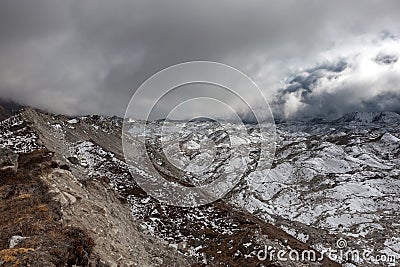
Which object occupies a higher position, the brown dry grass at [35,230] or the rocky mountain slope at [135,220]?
the rocky mountain slope at [135,220]

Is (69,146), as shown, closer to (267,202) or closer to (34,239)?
(34,239)

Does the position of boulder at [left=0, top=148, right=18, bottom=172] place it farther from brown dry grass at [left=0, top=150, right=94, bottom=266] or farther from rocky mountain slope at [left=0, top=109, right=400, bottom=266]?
rocky mountain slope at [left=0, top=109, right=400, bottom=266]

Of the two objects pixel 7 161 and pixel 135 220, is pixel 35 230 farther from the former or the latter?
pixel 135 220

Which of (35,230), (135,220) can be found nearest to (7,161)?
(135,220)

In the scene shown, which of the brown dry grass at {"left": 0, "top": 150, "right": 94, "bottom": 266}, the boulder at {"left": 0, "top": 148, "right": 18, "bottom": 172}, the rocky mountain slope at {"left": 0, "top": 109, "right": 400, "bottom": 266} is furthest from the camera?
the boulder at {"left": 0, "top": 148, "right": 18, "bottom": 172}

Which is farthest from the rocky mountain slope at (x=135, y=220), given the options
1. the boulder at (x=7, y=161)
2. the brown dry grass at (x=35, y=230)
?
the boulder at (x=7, y=161)

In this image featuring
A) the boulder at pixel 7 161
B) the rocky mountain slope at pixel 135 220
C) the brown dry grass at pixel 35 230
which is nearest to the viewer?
the brown dry grass at pixel 35 230

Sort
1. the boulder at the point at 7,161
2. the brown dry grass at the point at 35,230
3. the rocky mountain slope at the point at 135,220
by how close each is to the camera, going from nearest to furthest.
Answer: the brown dry grass at the point at 35,230, the rocky mountain slope at the point at 135,220, the boulder at the point at 7,161

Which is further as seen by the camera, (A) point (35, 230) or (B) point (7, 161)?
(B) point (7, 161)

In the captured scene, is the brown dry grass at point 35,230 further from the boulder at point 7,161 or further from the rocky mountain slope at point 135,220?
the boulder at point 7,161

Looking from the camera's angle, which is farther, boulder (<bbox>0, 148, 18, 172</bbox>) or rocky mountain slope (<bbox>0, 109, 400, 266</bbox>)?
boulder (<bbox>0, 148, 18, 172</bbox>)

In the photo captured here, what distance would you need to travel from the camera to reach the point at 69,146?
2381 inches

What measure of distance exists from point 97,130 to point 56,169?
216 ft

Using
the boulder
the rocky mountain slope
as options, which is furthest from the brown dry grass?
the boulder
